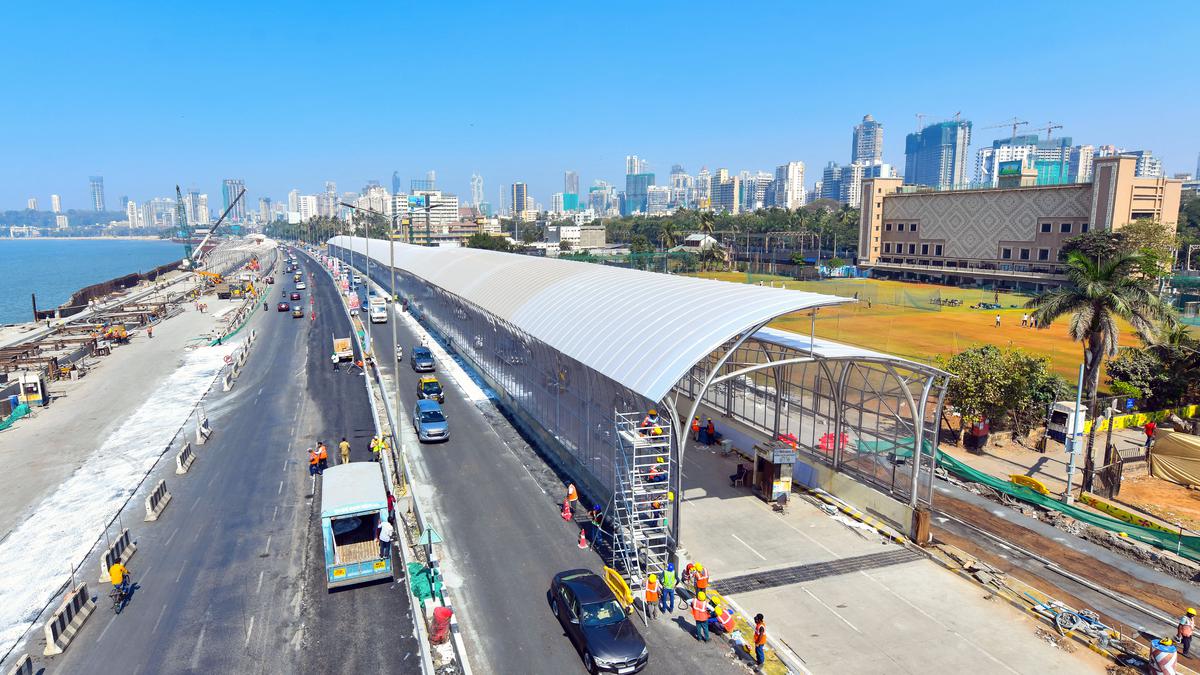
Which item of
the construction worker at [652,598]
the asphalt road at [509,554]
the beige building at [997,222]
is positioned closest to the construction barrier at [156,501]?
the asphalt road at [509,554]

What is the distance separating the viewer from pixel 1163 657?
52.4ft

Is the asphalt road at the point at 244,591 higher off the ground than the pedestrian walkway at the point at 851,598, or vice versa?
the pedestrian walkway at the point at 851,598

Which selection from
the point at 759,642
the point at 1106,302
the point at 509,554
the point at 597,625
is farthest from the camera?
the point at 1106,302

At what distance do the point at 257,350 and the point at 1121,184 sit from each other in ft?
367

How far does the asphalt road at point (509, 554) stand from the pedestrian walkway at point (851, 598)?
8.97 ft

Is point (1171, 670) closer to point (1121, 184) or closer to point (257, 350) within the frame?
point (257, 350)

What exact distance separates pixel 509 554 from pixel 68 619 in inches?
479

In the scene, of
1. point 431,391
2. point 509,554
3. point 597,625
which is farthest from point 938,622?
point 431,391

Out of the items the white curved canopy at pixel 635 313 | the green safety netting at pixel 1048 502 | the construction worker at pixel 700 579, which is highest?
the white curved canopy at pixel 635 313

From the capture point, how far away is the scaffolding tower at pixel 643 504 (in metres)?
21.3

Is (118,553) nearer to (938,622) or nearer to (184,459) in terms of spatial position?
(184,459)

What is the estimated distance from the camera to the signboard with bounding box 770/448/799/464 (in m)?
26.3

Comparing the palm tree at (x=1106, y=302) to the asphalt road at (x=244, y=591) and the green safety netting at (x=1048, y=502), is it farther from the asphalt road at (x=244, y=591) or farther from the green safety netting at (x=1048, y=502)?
the asphalt road at (x=244, y=591)

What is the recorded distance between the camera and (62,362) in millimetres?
55594
